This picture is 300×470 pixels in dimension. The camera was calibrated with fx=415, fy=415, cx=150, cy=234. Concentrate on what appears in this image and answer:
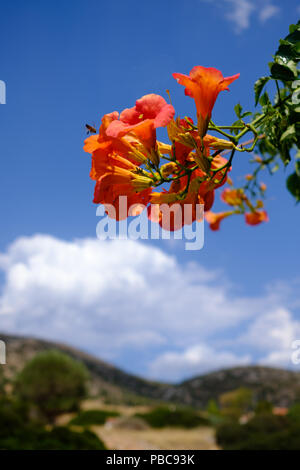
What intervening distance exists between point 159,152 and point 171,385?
2684 centimetres

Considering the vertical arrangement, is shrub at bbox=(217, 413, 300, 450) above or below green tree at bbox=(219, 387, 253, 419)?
below

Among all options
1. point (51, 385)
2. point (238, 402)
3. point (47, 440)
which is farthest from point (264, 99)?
point (238, 402)

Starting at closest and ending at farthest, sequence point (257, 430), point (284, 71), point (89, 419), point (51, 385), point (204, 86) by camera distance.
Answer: point (204, 86) < point (284, 71) < point (257, 430) < point (89, 419) < point (51, 385)

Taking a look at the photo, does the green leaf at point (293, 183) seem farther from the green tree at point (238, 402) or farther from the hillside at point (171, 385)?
the hillside at point (171, 385)

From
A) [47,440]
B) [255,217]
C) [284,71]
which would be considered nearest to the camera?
[284,71]

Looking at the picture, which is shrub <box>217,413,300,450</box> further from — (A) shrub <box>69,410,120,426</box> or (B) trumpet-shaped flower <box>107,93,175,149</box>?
(B) trumpet-shaped flower <box>107,93,175,149</box>

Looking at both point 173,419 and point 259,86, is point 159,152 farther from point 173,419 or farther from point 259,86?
point 173,419

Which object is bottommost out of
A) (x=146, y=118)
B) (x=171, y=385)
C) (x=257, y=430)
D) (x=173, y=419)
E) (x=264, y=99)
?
(x=257, y=430)

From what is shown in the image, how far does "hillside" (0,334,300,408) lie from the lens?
19.6m

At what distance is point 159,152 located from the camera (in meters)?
1.04

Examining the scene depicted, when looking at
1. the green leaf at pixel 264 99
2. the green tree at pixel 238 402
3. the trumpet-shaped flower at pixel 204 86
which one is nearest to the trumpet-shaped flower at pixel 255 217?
the green leaf at pixel 264 99

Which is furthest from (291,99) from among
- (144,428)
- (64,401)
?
(64,401)

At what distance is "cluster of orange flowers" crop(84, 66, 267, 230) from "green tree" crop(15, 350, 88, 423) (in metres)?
12.5

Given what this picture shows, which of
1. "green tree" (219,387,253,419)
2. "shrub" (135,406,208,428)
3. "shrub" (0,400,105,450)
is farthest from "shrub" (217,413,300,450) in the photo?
"green tree" (219,387,253,419)
